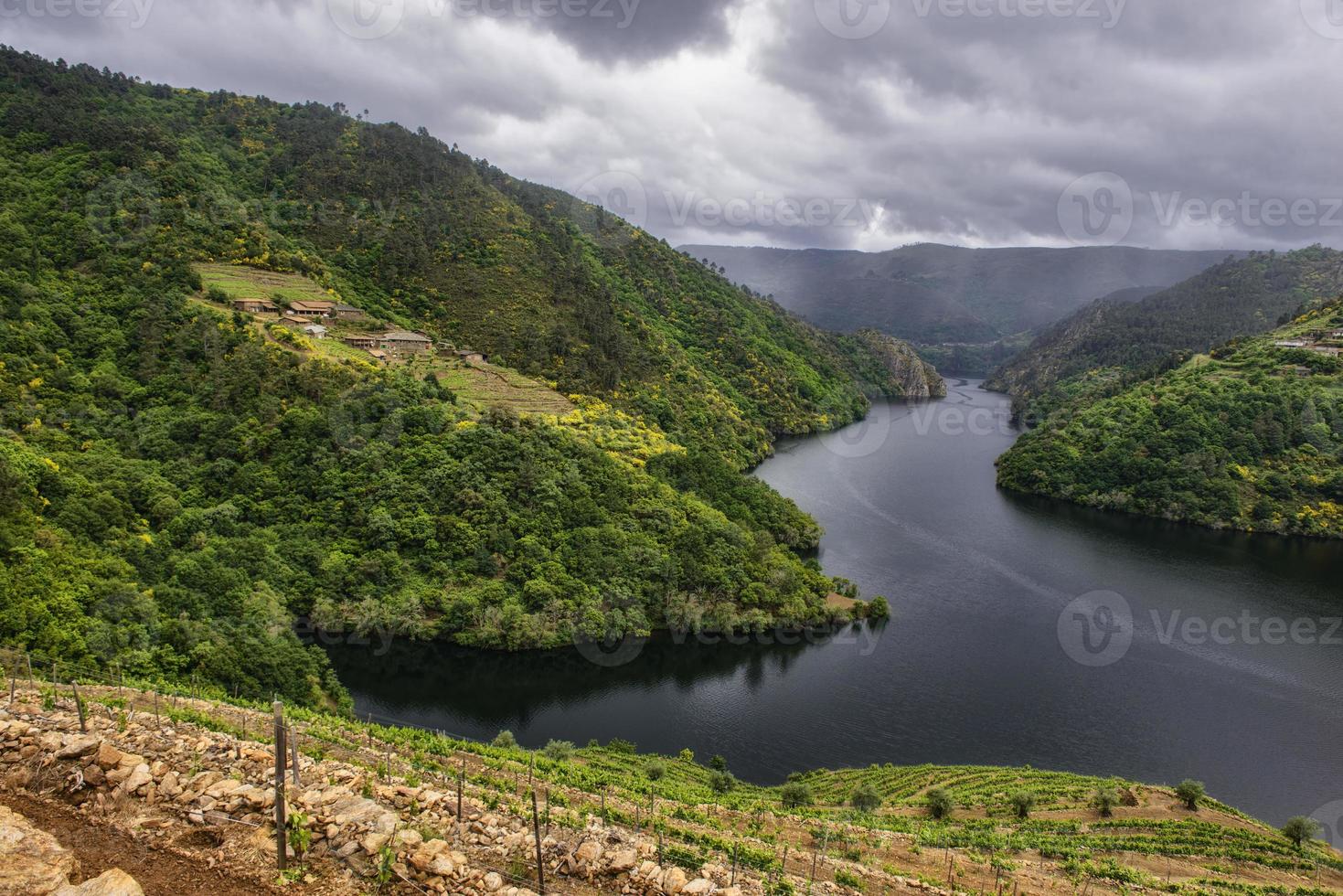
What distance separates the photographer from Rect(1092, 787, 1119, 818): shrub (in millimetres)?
26828

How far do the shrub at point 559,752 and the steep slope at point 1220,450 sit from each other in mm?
72399

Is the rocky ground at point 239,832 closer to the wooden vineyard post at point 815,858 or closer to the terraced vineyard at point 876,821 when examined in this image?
the terraced vineyard at point 876,821

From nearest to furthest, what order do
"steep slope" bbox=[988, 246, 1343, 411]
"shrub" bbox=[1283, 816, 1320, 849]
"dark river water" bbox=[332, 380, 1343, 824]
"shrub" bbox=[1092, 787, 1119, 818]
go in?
"shrub" bbox=[1283, 816, 1320, 849]
"shrub" bbox=[1092, 787, 1119, 818]
"dark river water" bbox=[332, 380, 1343, 824]
"steep slope" bbox=[988, 246, 1343, 411]

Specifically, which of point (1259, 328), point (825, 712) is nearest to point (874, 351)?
point (1259, 328)

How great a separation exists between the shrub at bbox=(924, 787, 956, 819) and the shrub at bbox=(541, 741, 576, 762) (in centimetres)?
1364

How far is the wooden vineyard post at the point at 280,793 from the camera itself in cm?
891

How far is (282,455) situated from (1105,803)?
47.6 metres

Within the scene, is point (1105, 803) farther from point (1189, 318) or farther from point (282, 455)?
point (1189, 318)

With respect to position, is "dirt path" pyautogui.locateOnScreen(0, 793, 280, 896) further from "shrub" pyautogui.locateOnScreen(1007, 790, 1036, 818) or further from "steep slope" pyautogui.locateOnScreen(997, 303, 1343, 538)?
"steep slope" pyautogui.locateOnScreen(997, 303, 1343, 538)

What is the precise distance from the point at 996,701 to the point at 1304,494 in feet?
191

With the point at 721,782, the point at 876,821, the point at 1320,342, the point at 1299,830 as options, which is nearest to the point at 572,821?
the point at 876,821

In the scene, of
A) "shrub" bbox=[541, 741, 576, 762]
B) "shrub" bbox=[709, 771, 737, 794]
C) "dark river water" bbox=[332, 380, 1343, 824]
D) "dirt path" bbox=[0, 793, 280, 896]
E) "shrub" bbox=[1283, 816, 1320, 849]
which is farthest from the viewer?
"dark river water" bbox=[332, 380, 1343, 824]

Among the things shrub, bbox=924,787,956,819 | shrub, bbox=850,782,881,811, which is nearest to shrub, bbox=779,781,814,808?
shrub, bbox=850,782,881,811

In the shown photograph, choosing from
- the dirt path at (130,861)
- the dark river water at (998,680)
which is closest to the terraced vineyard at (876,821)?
the dirt path at (130,861)
